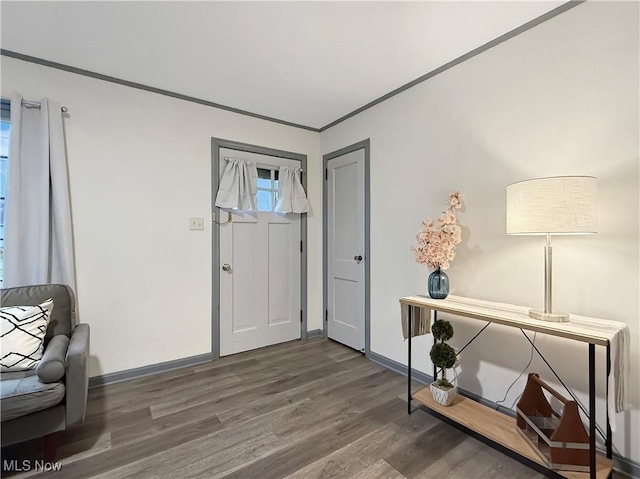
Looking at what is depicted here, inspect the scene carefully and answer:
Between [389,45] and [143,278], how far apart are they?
2628 mm

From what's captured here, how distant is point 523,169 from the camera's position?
Result: 189 centimetres

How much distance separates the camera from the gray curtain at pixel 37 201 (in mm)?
2070

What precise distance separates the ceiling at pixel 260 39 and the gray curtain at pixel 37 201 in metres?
0.48

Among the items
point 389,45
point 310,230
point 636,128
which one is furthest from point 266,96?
point 636,128

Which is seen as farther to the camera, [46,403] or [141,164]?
[141,164]

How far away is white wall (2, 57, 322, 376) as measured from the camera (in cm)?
235

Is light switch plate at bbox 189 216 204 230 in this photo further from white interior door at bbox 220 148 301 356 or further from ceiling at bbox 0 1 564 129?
ceiling at bbox 0 1 564 129

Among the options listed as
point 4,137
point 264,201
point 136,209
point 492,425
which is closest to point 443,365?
point 492,425

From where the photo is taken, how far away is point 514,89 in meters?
1.93

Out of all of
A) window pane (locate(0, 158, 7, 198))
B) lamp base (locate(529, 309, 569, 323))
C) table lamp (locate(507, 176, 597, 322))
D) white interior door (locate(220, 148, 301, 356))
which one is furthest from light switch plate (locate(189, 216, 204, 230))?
lamp base (locate(529, 309, 569, 323))

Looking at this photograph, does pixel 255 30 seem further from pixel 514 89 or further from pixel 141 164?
pixel 514 89

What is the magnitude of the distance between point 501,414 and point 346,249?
75.1 inches

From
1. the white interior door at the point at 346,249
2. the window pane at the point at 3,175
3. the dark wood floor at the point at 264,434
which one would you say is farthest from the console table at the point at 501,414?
the window pane at the point at 3,175

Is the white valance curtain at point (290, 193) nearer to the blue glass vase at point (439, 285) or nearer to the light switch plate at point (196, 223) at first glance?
the light switch plate at point (196, 223)
